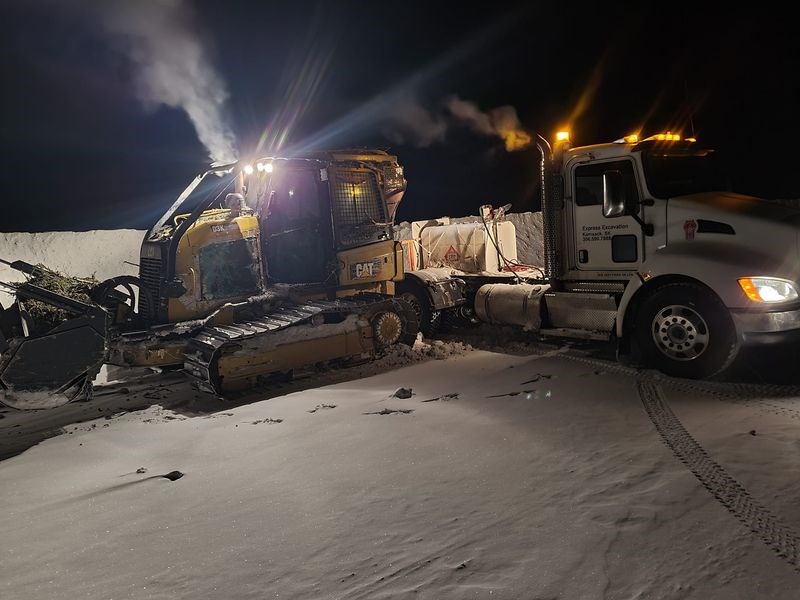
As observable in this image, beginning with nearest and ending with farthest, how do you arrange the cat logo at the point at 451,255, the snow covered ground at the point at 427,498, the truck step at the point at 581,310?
1. the snow covered ground at the point at 427,498
2. the truck step at the point at 581,310
3. the cat logo at the point at 451,255

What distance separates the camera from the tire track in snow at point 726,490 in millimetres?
2885

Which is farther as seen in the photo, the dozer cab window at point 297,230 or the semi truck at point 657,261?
the dozer cab window at point 297,230

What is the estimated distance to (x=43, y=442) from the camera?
583cm

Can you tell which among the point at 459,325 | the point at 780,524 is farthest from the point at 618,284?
the point at 780,524

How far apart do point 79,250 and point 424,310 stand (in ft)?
33.2

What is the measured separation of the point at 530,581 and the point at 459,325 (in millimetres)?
8300

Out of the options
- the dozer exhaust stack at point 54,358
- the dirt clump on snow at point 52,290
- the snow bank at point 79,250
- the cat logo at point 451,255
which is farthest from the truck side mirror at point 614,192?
the snow bank at point 79,250

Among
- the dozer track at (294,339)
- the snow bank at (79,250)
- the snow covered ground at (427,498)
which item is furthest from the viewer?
the snow bank at (79,250)

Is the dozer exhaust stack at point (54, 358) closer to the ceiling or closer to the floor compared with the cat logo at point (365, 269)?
closer to the floor

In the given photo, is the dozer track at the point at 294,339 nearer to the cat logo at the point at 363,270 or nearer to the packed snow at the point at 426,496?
the cat logo at the point at 363,270

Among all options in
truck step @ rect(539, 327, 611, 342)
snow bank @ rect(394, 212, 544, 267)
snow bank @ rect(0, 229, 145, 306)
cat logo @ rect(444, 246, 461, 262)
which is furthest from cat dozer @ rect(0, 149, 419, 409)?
snow bank @ rect(394, 212, 544, 267)

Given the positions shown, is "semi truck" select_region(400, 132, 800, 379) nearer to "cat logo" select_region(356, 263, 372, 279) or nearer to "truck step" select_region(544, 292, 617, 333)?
"truck step" select_region(544, 292, 617, 333)

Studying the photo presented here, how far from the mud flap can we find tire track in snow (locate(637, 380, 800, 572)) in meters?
5.70

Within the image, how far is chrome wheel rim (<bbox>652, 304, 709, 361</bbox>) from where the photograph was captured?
6.46 m
